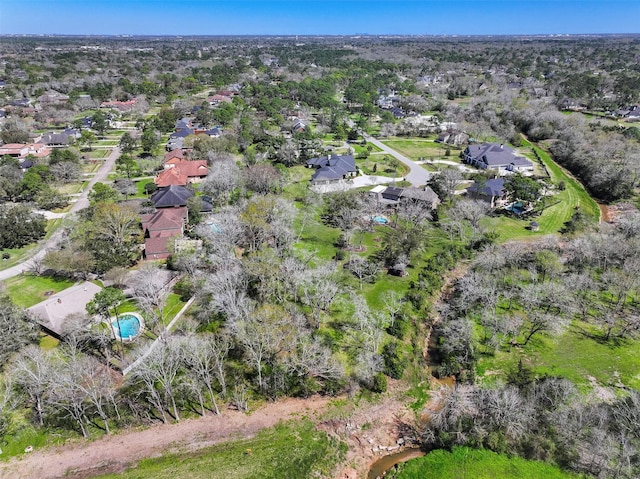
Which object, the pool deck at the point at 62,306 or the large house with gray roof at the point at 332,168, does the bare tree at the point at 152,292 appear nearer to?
the pool deck at the point at 62,306

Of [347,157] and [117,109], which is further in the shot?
[117,109]

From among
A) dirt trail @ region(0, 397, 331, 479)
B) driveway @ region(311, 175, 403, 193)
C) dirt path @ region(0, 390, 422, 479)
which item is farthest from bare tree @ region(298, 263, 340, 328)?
driveway @ region(311, 175, 403, 193)

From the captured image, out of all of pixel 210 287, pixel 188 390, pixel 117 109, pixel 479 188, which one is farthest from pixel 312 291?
pixel 117 109

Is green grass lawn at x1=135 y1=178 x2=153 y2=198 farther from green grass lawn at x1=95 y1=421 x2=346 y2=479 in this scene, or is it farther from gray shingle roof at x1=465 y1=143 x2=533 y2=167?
gray shingle roof at x1=465 y1=143 x2=533 y2=167

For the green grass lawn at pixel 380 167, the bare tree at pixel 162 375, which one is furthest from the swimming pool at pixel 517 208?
the bare tree at pixel 162 375

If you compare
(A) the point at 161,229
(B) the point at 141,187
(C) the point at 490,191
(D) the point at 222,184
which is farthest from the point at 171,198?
(C) the point at 490,191

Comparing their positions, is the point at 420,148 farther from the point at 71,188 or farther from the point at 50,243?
the point at 50,243

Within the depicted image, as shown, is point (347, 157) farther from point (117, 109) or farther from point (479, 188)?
point (117, 109)
